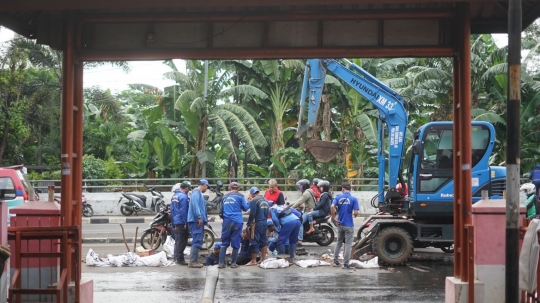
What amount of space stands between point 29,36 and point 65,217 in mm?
2791

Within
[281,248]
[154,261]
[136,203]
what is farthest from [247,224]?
[136,203]

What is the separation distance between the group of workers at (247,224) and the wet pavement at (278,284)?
0.57 metres

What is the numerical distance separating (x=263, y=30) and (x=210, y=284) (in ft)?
15.7

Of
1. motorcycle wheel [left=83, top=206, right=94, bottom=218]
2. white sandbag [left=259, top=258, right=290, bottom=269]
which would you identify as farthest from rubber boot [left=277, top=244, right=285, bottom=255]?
motorcycle wheel [left=83, top=206, right=94, bottom=218]

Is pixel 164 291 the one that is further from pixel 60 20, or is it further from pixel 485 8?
pixel 485 8

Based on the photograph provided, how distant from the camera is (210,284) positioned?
12766 mm

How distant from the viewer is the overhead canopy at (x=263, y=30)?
400 inches

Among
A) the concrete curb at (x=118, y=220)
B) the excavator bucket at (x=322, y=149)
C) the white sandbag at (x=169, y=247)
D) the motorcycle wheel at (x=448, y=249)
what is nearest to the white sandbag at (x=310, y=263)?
the white sandbag at (x=169, y=247)

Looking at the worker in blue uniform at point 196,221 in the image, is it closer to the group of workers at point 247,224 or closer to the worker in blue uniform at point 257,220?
the group of workers at point 247,224

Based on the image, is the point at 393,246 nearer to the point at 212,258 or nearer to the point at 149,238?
the point at 212,258

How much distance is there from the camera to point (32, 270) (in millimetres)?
9578

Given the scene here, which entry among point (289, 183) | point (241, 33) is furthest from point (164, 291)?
point (289, 183)

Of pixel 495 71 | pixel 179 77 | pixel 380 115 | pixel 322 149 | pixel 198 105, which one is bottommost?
pixel 322 149

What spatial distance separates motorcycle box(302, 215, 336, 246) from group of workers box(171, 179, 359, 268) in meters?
1.28
